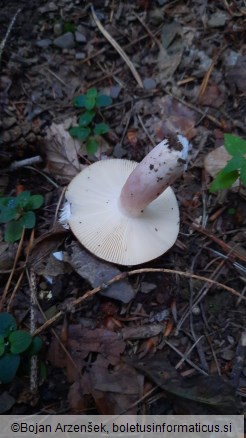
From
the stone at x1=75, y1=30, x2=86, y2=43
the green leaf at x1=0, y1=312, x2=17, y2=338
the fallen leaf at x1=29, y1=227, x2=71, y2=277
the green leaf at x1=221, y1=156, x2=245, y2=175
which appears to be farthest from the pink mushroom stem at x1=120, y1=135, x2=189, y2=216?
the stone at x1=75, y1=30, x2=86, y2=43

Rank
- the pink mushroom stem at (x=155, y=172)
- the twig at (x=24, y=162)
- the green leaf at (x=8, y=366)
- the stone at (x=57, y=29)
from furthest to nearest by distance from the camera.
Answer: the stone at (x=57, y=29), the twig at (x=24, y=162), the pink mushroom stem at (x=155, y=172), the green leaf at (x=8, y=366)

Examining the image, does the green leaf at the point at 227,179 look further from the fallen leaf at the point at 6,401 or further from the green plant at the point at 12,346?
the fallen leaf at the point at 6,401

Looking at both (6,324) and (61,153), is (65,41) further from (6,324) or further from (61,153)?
(6,324)

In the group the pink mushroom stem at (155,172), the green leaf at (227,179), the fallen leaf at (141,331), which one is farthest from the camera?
the green leaf at (227,179)

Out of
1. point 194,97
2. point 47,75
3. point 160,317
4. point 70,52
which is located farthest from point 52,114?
point 160,317

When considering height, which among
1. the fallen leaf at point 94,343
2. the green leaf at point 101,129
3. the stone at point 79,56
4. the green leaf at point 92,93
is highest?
the stone at point 79,56

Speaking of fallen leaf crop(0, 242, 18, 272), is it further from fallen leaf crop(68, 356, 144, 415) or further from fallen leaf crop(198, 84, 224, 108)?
fallen leaf crop(198, 84, 224, 108)

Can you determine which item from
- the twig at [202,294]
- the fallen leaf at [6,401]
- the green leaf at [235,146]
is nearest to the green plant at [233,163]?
the green leaf at [235,146]

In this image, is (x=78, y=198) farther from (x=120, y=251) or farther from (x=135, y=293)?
(x=135, y=293)
